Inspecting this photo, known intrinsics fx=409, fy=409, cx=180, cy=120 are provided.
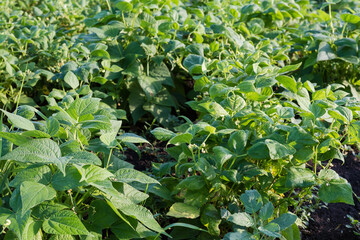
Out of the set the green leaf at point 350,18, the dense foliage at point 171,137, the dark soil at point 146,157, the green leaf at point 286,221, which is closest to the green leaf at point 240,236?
the dense foliage at point 171,137

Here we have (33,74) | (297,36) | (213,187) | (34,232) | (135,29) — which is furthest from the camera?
(297,36)

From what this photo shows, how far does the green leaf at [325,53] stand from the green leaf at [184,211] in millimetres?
1668

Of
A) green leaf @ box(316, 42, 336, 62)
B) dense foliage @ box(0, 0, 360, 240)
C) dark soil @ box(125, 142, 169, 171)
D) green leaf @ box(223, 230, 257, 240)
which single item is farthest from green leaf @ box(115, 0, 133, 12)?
Result: green leaf @ box(223, 230, 257, 240)

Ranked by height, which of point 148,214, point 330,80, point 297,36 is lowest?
point 330,80

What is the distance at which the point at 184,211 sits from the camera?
1599mm

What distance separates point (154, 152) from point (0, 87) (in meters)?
1.16

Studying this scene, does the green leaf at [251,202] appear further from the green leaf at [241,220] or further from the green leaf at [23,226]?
the green leaf at [23,226]

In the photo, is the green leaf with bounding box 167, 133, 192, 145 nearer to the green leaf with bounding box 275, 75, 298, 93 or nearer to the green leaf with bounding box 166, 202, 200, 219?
the green leaf with bounding box 166, 202, 200, 219

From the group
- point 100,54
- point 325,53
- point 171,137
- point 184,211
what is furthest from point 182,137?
point 325,53

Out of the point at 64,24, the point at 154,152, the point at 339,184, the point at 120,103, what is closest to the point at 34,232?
the point at 339,184

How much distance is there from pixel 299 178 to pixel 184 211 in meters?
0.46

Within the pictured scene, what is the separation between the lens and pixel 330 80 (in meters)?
3.07

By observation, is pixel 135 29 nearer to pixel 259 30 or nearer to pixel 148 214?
pixel 259 30

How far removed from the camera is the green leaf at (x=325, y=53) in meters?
2.81
